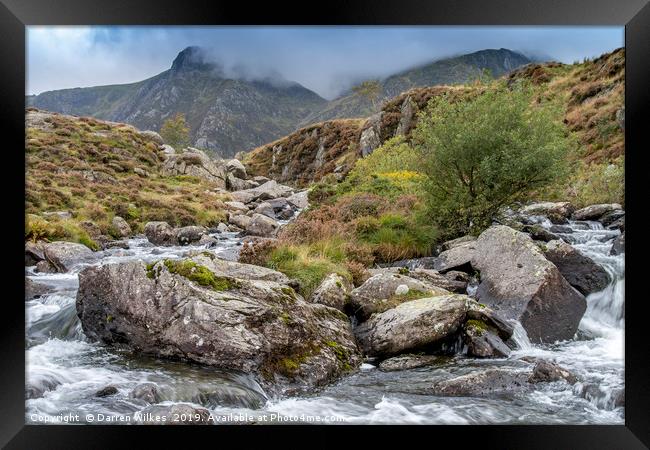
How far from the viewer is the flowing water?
4.75 metres

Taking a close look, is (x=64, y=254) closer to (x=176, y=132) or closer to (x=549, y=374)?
(x=549, y=374)

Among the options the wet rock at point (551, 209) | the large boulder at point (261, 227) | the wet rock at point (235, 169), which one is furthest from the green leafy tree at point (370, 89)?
the wet rock at point (551, 209)

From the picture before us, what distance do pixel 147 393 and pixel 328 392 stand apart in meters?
2.07

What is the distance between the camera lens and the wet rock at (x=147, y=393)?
4691 mm

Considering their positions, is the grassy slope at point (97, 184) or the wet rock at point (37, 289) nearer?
the wet rock at point (37, 289)

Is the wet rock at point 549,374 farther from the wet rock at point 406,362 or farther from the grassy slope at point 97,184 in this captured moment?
the grassy slope at point 97,184

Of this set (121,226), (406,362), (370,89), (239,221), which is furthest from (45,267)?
(370,89)

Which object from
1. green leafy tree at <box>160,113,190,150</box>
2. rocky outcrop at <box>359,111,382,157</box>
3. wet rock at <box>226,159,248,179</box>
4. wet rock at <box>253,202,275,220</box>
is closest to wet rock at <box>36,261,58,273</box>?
wet rock at <box>253,202,275,220</box>

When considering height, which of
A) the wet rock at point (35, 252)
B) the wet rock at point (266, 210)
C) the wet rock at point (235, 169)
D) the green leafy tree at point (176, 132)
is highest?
the green leafy tree at point (176, 132)

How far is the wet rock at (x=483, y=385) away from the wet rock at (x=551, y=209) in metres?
9.58
